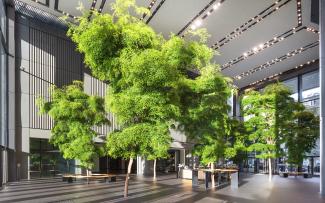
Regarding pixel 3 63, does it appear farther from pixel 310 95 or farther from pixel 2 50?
pixel 310 95

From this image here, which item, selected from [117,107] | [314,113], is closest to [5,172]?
[117,107]

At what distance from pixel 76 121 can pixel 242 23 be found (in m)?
12.4

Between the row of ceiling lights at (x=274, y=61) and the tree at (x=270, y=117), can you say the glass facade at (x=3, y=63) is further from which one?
the row of ceiling lights at (x=274, y=61)

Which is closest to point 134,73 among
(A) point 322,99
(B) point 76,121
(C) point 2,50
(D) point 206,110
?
(D) point 206,110

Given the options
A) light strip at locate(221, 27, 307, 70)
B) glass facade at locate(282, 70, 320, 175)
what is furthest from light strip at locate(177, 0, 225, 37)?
glass facade at locate(282, 70, 320, 175)

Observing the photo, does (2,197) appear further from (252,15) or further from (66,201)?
(252,15)

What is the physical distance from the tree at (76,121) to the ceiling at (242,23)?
5.67 m

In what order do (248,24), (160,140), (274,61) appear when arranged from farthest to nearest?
(274,61) → (248,24) → (160,140)

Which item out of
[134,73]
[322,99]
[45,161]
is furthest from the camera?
[45,161]

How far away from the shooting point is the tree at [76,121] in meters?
19.6

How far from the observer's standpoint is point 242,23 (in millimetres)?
22922

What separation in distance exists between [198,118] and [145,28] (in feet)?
22.3

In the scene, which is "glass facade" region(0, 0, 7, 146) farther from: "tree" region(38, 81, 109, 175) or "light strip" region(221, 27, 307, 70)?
"light strip" region(221, 27, 307, 70)

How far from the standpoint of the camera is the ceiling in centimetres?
2041
